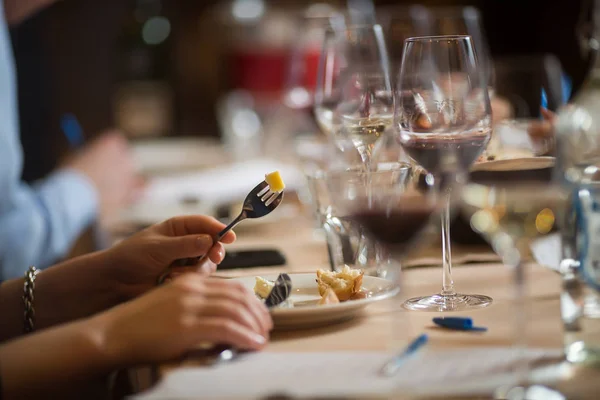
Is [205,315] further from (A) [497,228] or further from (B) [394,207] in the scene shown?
(A) [497,228]

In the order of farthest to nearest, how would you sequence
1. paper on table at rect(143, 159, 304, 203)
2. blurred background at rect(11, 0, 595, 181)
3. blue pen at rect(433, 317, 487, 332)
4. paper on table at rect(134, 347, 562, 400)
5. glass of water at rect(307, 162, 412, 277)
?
1. blurred background at rect(11, 0, 595, 181)
2. paper on table at rect(143, 159, 304, 203)
3. glass of water at rect(307, 162, 412, 277)
4. blue pen at rect(433, 317, 487, 332)
5. paper on table at rect(134, 347, 562, 400)

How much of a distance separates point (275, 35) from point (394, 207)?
4550mm

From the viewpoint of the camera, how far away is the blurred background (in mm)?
4250

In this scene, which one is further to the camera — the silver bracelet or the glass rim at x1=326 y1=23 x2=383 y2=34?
the glass rim at x1=326 y1=23 x2=383 y2=34

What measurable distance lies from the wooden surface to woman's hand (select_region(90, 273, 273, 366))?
0.02 metres

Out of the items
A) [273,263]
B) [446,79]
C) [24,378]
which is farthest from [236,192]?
[24,378]

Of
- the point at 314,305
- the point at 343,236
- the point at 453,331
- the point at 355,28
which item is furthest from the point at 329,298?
the point at 355,28

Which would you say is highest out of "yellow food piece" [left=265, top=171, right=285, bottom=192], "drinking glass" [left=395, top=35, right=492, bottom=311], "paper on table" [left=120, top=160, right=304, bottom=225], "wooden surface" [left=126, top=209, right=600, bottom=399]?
"drinking glass" [left=395, top=35, right=492, bottom=311]

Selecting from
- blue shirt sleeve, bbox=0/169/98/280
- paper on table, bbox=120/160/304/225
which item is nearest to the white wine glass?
paper on table, bbox=120/160/304/225

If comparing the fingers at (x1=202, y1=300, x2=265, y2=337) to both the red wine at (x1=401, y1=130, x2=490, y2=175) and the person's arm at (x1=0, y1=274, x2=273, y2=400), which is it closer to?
the person's arm at (x1=0, y1=274, x2=273, y2=400)

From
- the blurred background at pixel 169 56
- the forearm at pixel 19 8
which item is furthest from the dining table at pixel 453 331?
the blurred background at pixel 169 56

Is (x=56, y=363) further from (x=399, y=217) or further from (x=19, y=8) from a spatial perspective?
(x=19, y=8)

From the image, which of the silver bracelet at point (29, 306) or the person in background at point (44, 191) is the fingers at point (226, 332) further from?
the person in background at point (44, 191)

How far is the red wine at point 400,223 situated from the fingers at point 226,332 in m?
0.13
